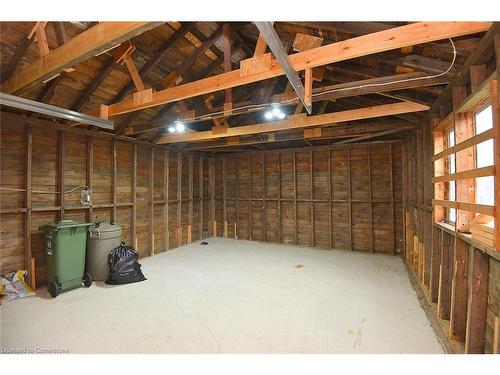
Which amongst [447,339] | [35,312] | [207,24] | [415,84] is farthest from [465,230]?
[35,312]

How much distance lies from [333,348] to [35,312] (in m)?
3.35

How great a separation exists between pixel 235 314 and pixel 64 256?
2.62 meters

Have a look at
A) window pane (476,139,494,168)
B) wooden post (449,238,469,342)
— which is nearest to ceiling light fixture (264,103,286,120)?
window pane (476,139,494,168)

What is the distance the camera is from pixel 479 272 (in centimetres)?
188

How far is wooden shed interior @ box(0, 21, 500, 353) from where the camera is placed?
1994 mm

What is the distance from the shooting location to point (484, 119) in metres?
2.13

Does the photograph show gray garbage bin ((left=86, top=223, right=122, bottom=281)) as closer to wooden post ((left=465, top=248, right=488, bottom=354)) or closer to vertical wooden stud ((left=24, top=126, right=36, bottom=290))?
vertical wooden stud ((left=24, top=126, right=36, bottom=290))

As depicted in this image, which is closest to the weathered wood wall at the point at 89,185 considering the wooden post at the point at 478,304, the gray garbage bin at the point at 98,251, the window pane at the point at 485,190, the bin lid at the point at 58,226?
the bin lid at the point at 58,226

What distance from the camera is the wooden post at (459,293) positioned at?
7.25ft

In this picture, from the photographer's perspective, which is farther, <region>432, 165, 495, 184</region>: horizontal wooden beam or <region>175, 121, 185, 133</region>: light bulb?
<region>175, 121, 185, 133</region>: light bulb

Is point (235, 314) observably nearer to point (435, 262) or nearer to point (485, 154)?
point (435, 262)

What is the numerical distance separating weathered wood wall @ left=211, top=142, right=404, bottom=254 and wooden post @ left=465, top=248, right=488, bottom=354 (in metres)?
3.73

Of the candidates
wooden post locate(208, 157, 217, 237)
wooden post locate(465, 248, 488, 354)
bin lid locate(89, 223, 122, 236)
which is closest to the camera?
wooden post locate(465, 248, 488, 354)

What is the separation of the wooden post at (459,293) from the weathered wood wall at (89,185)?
206 inches
